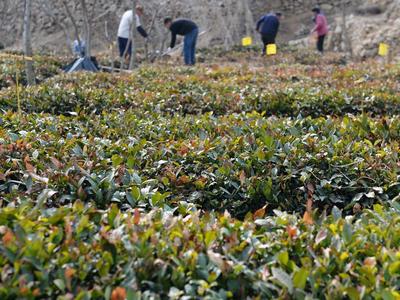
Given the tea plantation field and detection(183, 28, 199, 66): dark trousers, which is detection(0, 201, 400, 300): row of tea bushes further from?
detection(183, 28, 199, 66): dark trousers

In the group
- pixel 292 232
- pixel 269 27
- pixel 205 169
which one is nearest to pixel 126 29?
pixel 269 27

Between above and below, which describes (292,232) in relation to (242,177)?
above

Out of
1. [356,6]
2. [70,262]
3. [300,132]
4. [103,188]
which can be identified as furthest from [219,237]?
[356,6]

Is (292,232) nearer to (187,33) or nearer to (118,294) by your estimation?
(118,294)

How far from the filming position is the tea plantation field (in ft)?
6.18

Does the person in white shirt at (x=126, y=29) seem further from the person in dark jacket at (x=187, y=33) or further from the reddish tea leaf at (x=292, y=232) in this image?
the reddish tea leaf at (x=292, y=232)

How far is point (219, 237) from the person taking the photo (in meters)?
2.18

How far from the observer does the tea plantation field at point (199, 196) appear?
6.18 feet

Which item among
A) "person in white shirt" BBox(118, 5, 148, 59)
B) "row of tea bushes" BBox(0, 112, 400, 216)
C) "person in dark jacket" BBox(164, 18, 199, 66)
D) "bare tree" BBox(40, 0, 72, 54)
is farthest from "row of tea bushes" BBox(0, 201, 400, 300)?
"bare tree" BBox(40, 0, 72, 54)

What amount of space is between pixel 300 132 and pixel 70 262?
8.73 feet

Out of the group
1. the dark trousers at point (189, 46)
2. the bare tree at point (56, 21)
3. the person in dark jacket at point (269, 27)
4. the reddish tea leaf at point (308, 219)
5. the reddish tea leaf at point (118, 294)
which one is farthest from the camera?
the bare tree at point (56, 21)

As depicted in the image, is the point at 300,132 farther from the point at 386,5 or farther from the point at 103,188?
the point at 386,5

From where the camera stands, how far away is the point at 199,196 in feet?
10.8

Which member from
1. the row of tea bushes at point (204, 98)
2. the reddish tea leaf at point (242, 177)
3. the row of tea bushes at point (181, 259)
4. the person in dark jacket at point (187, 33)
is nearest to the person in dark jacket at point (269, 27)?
the person in dark jacket at point (187, 33)
